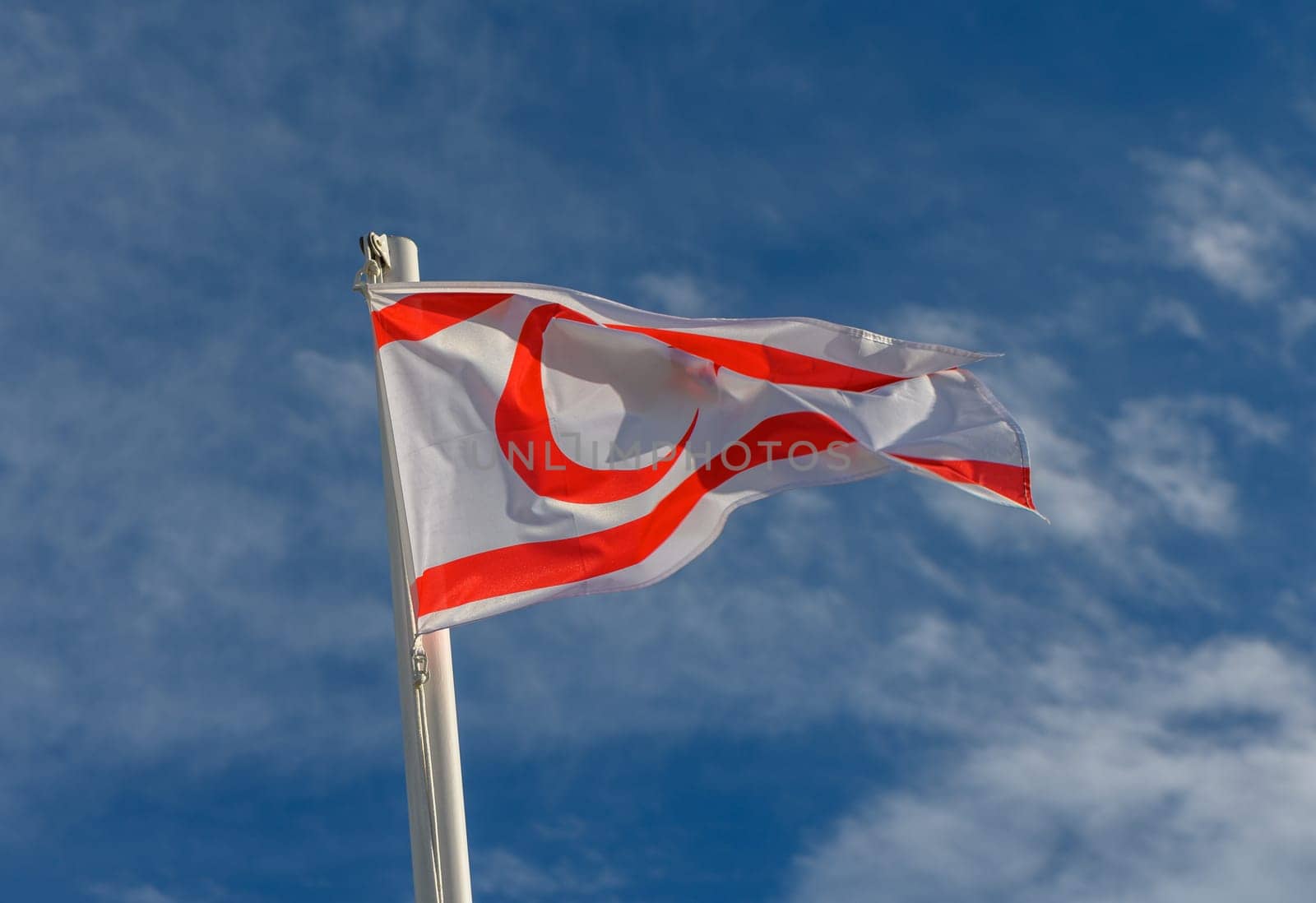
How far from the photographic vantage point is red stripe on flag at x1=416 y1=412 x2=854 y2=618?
1086cm

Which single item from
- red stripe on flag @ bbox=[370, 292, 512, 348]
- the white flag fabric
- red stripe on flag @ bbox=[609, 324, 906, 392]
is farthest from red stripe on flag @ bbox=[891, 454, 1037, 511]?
red stripe on flag @ bbox=[370, 292, 512, 348]

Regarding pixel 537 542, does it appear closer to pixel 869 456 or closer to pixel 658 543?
pixel 658 543

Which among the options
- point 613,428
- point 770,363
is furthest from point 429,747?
point 770,363

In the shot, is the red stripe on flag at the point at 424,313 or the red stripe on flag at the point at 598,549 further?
the red stripe on flag at the point at 424,313

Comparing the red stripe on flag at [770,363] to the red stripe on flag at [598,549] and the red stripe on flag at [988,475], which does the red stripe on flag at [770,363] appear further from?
the red stripe on flag at [988,475]

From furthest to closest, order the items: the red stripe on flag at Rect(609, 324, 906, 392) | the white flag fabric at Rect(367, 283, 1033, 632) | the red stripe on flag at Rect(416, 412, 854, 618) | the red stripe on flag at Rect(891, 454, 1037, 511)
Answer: the red stripe on flag at Rect(609, 324, 906, 392) < the red stripe on flag at Rect(891, 454, 1037, 511) < the white flag fabric at Rect(367, 283, 1033, 632) < the red stripe on flag at Rect(416, 412, 854, 618)

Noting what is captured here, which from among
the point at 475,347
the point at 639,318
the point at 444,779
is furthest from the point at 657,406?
the point at 444,779

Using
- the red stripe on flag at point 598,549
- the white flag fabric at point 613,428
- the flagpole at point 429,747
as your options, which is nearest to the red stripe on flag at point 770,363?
the white flag fabric at point 613,428

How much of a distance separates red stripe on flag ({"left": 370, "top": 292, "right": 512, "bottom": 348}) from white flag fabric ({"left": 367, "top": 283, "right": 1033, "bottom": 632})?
1 centimetres

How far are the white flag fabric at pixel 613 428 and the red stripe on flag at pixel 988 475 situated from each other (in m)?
0.02

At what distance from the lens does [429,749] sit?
10219 mm

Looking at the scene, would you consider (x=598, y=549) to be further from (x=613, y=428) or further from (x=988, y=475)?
(x=988, y=475)

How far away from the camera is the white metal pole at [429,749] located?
32.8 ft

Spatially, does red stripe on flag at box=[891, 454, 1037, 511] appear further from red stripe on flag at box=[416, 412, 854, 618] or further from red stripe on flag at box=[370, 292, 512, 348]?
red stripe on flag at box=[370, 292, 512, 348]
